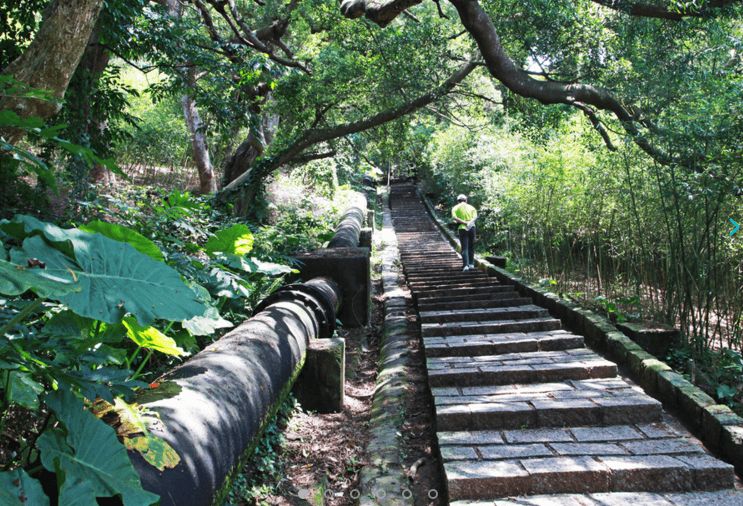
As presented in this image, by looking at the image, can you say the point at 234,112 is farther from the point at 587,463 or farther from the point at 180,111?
the point at 180,111

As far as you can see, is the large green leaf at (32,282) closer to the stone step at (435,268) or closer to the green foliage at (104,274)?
the green foliage at (104,274)

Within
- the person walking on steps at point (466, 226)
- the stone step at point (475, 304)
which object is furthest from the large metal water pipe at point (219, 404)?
the person walking on steps at point (466, 226)

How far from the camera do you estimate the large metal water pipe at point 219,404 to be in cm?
159

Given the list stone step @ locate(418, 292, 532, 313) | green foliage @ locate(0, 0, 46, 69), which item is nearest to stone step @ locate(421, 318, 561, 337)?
stone step @ locate(418, 292, 532, 313)

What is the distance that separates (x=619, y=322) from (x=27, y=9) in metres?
7.34

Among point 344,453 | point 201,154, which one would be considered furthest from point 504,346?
point 201,154

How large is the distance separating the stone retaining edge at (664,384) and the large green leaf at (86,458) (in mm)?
3377

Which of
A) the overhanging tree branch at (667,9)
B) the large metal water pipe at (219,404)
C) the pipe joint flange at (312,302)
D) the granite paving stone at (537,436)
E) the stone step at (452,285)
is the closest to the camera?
the large metal water pipe at (219,404)

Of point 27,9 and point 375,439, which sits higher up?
point 27,9

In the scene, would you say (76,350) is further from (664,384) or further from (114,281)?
(664,384)

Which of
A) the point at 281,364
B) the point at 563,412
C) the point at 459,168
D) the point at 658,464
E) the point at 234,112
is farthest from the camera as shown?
the point at 459,168

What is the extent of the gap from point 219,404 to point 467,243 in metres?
6.96

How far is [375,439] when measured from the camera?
3.24m

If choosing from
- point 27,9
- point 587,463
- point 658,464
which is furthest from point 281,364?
point 27,9
